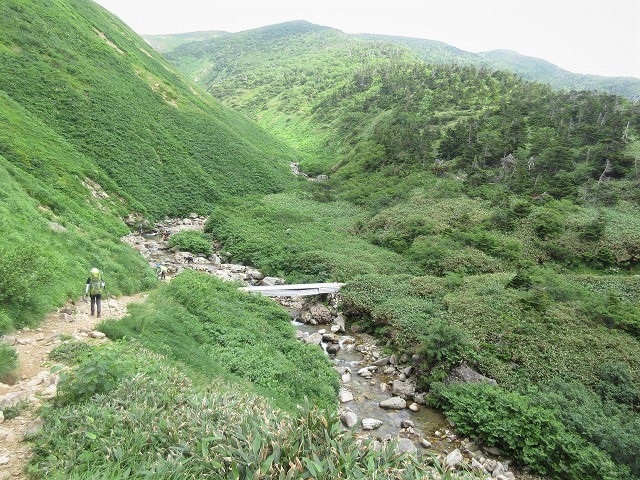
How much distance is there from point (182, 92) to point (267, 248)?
136ft

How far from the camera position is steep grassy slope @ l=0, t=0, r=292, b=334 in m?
14.6

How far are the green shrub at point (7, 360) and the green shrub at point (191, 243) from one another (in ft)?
67.9

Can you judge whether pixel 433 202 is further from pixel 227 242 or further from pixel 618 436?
pixel 618 436

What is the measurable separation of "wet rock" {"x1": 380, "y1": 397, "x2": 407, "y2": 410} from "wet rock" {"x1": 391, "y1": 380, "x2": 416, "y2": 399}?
1.88 ft

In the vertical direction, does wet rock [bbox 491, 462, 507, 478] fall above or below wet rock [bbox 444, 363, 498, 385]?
below

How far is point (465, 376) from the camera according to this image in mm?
14883

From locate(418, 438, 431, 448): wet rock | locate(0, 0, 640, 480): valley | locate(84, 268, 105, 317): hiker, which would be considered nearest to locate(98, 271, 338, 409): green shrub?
locate(0, 0, 640, 480): valley

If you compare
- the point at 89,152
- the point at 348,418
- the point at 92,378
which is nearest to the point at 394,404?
the point at 348,418

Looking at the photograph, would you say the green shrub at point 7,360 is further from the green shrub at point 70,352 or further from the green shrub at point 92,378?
the green shrub at point 92,378

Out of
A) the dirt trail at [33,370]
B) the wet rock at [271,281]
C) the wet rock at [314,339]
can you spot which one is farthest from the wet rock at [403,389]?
the wet rock at [271,281]

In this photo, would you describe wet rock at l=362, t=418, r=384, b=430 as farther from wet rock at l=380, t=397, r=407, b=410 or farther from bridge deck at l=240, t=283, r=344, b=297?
bridge deck at l=240, t=283, r=344, b=297

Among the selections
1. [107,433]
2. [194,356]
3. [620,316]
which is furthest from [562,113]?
[107,433]

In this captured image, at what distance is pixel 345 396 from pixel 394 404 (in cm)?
192

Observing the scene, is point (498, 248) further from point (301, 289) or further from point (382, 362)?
point (301, 289)
